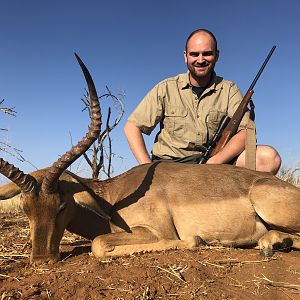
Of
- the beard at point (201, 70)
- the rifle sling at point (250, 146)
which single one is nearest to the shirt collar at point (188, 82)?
the beard at point (201, 70)

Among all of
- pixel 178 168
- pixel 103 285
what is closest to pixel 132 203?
pixel 178 168

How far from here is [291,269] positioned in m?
3.77

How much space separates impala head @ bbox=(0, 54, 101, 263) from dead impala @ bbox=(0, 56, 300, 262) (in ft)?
0.04

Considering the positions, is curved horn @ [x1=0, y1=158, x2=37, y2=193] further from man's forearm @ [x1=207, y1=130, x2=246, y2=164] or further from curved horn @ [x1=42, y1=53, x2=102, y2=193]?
man's forearm @ [x1=207, y1=130, x2=246, y2=164]

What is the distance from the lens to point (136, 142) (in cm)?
659

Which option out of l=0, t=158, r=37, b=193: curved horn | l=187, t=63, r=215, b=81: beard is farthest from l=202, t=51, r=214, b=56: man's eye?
l=0, t=158, r=37, b=193: curved horn

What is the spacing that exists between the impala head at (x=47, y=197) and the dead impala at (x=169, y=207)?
0.01m

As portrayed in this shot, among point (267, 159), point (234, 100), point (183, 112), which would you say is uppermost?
point (234, 100)

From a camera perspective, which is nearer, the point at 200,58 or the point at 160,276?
the point at 160,276

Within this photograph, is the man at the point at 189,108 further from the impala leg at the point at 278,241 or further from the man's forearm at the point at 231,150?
the impala leg at the point at 278,241

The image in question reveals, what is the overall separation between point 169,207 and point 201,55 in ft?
9.43

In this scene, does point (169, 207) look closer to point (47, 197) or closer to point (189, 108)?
point (47, 197)

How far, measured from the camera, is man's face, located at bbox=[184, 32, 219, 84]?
6.58 metres

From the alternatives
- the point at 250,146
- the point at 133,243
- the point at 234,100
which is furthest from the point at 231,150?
the point at 133,243
